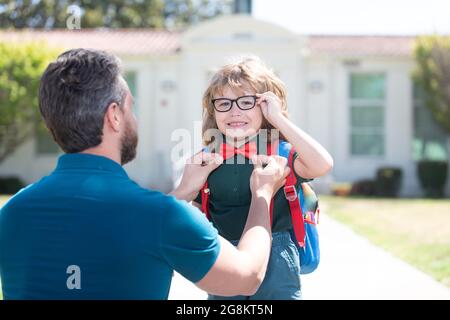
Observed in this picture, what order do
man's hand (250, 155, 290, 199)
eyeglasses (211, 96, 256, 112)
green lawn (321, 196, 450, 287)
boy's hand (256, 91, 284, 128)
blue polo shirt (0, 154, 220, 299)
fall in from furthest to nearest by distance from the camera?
green lawn (321, 196, 450, 287) < eyeglasses (211, 96, 256, 112) < boy's hand (256, 91, 284, 128) < man's hand (250, 155, 290, 199) < blue polo shirt (0, 154, 220, 299)

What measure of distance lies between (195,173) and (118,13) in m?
33.5

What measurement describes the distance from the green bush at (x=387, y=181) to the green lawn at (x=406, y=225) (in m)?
1.34

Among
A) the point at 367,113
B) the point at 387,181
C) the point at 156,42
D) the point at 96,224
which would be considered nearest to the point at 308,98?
the point at 367,113

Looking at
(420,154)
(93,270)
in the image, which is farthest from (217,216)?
(420,154)

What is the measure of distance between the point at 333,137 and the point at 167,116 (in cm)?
437

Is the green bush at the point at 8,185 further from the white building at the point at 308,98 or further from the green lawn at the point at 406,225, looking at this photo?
the green lawn at the point at 406,225

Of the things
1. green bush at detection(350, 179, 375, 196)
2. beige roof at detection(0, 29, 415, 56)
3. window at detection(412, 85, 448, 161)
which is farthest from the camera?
window at detection(412, 85, 448, 161)

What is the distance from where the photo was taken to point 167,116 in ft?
54.4

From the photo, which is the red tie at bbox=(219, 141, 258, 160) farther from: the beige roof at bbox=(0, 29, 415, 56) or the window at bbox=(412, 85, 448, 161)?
the window at bbox=(412, 85, 448, 161)

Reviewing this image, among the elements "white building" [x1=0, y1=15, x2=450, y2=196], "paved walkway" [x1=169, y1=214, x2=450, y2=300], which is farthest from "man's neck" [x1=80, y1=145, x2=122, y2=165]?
"white building" [x1=0, y1=15, x2=450, y2=196]

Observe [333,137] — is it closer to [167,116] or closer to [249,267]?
[167,116]

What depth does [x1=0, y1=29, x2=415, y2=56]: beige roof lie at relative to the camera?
1672 cm

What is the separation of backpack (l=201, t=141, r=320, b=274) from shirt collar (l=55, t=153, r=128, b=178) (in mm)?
895

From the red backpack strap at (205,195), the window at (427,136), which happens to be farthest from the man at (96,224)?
the window at (427,136)
